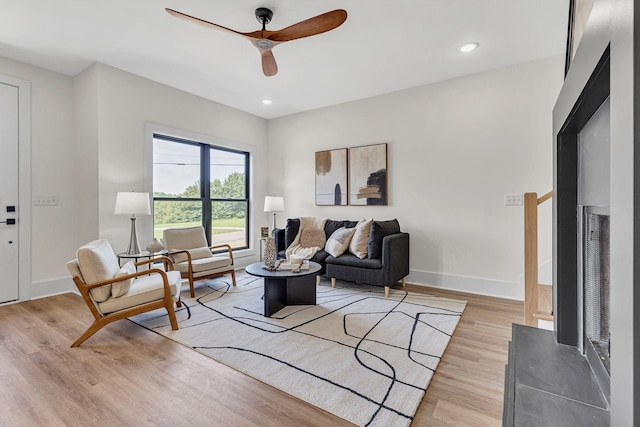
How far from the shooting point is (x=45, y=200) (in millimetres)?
3609

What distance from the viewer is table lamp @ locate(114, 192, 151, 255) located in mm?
3309

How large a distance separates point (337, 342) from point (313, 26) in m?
2.40

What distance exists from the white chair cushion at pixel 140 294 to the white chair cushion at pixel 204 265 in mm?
670

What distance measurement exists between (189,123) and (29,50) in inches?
67.9

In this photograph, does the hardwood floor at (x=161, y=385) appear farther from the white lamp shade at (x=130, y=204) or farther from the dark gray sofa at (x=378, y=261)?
the white lamp shade at (x=130, y=204)

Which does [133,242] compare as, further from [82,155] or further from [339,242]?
[339,242]

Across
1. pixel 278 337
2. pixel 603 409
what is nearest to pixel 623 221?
pixel 603 409

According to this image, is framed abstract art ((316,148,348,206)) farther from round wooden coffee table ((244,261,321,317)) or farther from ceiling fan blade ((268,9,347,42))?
ceiling fan blade ((268,9,347,42))

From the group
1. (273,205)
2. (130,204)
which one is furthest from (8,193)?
(273,205)

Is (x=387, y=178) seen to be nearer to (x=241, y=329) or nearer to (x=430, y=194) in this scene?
(x=430, y=194)

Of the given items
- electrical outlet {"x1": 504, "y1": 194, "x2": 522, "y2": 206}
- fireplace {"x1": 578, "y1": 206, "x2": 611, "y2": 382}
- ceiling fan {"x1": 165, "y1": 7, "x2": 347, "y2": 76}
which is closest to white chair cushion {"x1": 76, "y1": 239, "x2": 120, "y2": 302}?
ceiling fan {"x1": 165, "y1": 7, "x2": 347, "y2": 76}

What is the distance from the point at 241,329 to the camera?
103 inches

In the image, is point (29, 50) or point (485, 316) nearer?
point (485, 316)

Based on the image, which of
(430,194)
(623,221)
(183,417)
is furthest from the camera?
(430,194)
